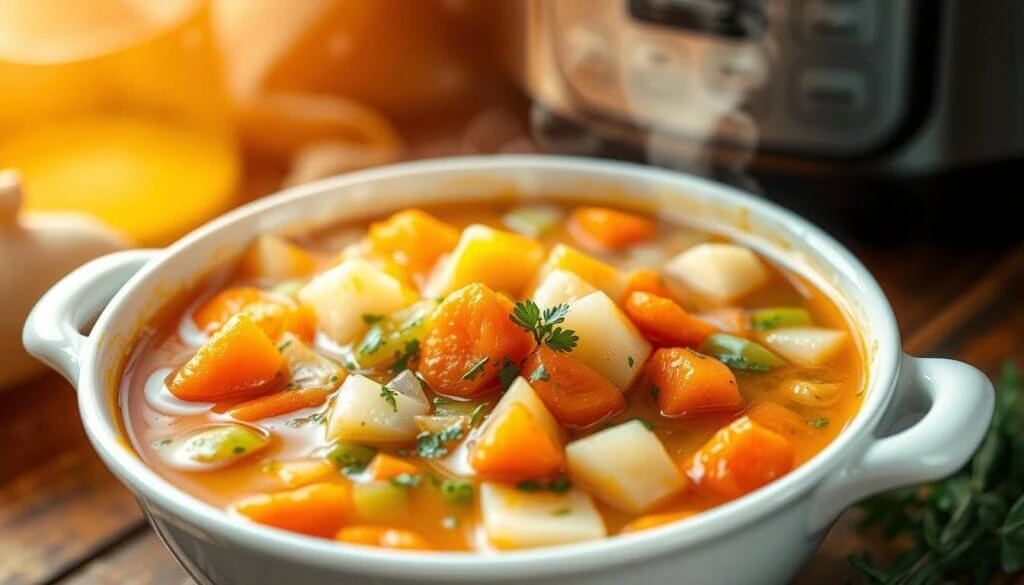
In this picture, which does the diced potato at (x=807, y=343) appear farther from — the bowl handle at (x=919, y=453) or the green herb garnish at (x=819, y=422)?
the bowl handle at (x=919, y=453)

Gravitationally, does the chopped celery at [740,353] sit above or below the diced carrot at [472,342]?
below

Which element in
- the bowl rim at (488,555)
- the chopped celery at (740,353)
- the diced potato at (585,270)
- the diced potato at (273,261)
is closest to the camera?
the bowl rim at (488,555)

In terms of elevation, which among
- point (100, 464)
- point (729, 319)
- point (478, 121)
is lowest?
point (100, 464)

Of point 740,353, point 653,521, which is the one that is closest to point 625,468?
point 653,521

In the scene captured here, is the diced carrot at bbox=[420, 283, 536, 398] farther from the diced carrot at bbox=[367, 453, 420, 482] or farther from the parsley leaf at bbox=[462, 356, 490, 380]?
the diced carrot at bbox=[367, 453, 420, 482]

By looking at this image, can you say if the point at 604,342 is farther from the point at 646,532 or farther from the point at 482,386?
the point at 646,532

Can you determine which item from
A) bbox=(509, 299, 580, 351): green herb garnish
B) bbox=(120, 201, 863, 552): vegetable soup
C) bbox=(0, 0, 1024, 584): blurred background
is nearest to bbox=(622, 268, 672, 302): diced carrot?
bbox=(120, 201, 863, 552): vegetable soup

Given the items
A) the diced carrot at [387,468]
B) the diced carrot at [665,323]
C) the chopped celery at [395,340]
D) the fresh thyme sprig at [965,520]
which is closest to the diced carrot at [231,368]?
the chopped celery at [395,340]
